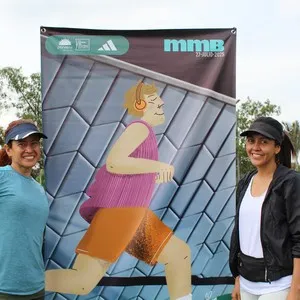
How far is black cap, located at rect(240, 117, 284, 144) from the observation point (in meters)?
2.26

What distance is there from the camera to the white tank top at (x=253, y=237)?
2.21 metres

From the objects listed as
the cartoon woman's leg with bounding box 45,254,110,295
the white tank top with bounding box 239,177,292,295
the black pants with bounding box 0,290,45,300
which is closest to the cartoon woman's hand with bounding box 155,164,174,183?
the cartoon woman's leg with bounding box 45,254,110,295

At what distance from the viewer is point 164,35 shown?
3.24m

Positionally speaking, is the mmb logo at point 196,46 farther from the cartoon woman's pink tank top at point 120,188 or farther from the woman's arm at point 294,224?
the woman's arm at point 294,224

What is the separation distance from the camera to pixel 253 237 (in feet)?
7.45

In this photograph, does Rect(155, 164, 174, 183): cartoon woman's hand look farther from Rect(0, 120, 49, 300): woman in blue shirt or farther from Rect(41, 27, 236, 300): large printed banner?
Rect(0, 120, 49, 300): woman in blue shirt

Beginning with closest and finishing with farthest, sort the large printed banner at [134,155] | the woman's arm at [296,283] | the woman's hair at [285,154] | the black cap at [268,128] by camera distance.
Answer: the woman's arm at [296,283]
the black cap at [268,128]
the woman's hair at [285,154]
the large printed banner at [134,155]

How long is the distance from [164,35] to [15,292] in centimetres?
197

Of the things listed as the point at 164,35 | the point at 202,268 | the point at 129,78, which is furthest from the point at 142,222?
the point at 164,35

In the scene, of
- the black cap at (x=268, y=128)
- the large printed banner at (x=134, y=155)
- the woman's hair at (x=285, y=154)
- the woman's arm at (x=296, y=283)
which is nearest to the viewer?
the woman's arm at (x=296, y=283)

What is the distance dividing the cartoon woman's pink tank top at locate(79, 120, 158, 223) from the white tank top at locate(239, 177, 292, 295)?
3.36 ft

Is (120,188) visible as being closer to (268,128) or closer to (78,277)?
(78,277)

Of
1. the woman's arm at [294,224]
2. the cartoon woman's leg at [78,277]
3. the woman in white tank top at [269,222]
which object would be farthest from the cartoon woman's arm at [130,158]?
the woman's arm at [294,224]

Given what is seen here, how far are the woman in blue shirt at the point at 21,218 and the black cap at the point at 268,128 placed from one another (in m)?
1.17
